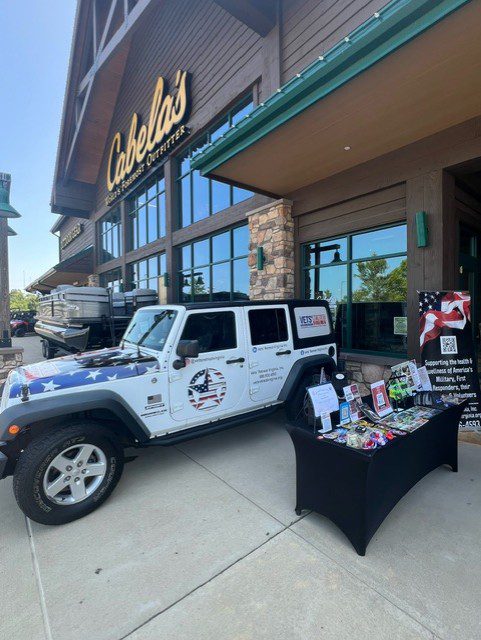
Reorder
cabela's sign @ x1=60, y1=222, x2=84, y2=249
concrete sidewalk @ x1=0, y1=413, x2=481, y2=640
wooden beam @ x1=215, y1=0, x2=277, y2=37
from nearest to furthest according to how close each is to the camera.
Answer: concrete sidewalk @ x1=0, y1=413, x2=481, y2=640
wooden beam @ x1=215, y1=0, x2=277, y2=37
cabela's sign @ x1=60, y1=222, x2=84, y2=249

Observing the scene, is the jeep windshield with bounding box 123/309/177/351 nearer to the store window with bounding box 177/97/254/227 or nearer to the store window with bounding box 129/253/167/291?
the store window with bounding box 177/97/254/227

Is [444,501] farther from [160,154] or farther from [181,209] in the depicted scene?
[160,154]

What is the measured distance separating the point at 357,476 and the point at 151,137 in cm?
1241

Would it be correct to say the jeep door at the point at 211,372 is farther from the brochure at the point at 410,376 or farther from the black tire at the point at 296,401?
the brochure at the point at 410,376

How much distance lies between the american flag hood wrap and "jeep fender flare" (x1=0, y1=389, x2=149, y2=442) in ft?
0.38

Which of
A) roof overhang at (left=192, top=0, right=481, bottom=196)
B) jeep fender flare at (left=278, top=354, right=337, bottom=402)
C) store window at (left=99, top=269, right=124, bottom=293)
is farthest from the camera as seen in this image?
store window at (left=99, top=269, right=124, bottom=293)

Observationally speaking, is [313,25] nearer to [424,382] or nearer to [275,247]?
[275,247]

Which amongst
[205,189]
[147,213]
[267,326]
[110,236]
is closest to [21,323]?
[110,236]

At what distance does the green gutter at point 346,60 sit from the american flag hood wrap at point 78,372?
3.37 m

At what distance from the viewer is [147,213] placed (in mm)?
13133

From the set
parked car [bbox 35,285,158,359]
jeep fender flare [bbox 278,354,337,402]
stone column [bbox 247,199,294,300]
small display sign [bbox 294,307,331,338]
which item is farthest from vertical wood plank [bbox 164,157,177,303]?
jeep fender flare [bbox 278,354,337,402]

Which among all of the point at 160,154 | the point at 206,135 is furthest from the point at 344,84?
the point at 160,154

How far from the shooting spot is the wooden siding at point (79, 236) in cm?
1938

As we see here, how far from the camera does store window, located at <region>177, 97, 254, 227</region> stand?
27.5 ft
